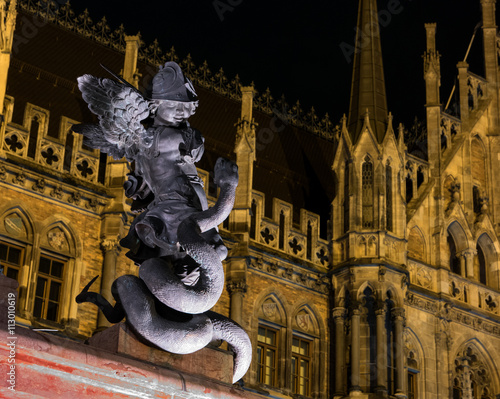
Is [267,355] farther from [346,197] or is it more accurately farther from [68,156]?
[68,156]

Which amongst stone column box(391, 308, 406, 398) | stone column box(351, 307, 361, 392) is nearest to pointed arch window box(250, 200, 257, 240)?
stone column box(351, 307, 361, 392)

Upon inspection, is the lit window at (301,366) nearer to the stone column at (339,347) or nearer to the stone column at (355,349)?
the stone column at (339,347)

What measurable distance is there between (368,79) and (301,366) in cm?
646

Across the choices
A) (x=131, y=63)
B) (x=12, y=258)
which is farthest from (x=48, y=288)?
(x=131, y=63)

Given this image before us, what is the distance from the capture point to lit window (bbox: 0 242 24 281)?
62.5ft

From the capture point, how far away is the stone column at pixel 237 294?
21.3m

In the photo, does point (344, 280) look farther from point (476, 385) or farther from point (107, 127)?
point (107, 127)

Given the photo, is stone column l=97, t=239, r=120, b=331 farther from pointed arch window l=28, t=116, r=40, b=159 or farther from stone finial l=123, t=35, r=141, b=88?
stone finial l=123, t=35, r=141, b=88

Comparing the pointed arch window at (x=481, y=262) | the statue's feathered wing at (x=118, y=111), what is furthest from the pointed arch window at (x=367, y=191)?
the statue's feathered wing at (x=118, y=111)

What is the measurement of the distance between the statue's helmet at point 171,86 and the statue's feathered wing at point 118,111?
125mm

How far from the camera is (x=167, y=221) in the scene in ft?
22.7

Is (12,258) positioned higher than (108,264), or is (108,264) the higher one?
(108,264)

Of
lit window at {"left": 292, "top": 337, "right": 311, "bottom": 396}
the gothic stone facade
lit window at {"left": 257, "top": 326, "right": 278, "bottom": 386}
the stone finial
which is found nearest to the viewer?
the gothic stone facade

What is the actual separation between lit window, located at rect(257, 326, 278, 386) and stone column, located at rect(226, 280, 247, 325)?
982 millimetres
